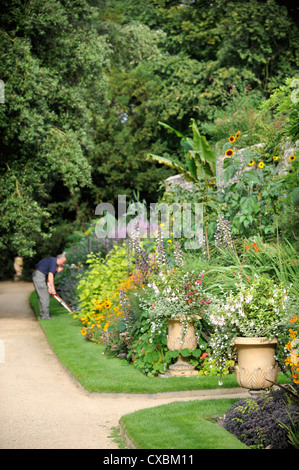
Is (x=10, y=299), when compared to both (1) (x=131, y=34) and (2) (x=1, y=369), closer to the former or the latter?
(1) (x=131, y=34)

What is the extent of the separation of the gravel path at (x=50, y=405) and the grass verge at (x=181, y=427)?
0.84 ft

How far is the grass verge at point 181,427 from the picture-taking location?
15.3ft

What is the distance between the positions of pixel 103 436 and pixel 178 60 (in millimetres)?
19845

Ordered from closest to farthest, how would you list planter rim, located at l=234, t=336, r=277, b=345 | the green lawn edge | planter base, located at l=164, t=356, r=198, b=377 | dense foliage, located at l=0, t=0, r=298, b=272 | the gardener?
planter rim, located at l=234, t=336, r=277, b=345 → the green lawn edge → planter base, located at l=164, t=356, r=198, b=377 → dense foliage, located at l=0, t=0, r=298, b=272 → the gardener

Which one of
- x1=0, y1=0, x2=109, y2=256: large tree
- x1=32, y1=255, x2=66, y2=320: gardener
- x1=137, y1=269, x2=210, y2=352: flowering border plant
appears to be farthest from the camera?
x1=32, y1=255, x2=66, y2=320: gardener

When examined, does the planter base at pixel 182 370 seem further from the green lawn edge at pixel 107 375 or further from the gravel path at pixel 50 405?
the gravel path at pixel 50 405

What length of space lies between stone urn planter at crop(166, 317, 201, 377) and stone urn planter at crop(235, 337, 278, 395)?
1670 mm

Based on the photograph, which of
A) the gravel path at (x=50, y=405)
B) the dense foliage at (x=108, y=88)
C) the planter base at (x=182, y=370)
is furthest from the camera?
the dense foliage at (x=108, y=88)

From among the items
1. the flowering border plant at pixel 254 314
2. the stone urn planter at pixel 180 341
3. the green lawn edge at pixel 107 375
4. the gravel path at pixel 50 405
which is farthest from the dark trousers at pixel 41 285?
the flowering border plant at pixel 254 314

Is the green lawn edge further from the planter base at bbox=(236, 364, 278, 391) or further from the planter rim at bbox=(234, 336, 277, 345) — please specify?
the planter rim at bbox=(234, 336, 277, 345)

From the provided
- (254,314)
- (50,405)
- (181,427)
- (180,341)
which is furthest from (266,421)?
(50,405)

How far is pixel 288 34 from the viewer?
20250 millimetres

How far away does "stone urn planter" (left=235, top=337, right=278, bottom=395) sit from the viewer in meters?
5.35

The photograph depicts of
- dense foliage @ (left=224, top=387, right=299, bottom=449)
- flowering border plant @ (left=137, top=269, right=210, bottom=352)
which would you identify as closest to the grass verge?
dense foliage @ (left=224, top=387, right=299, bottom=449)
